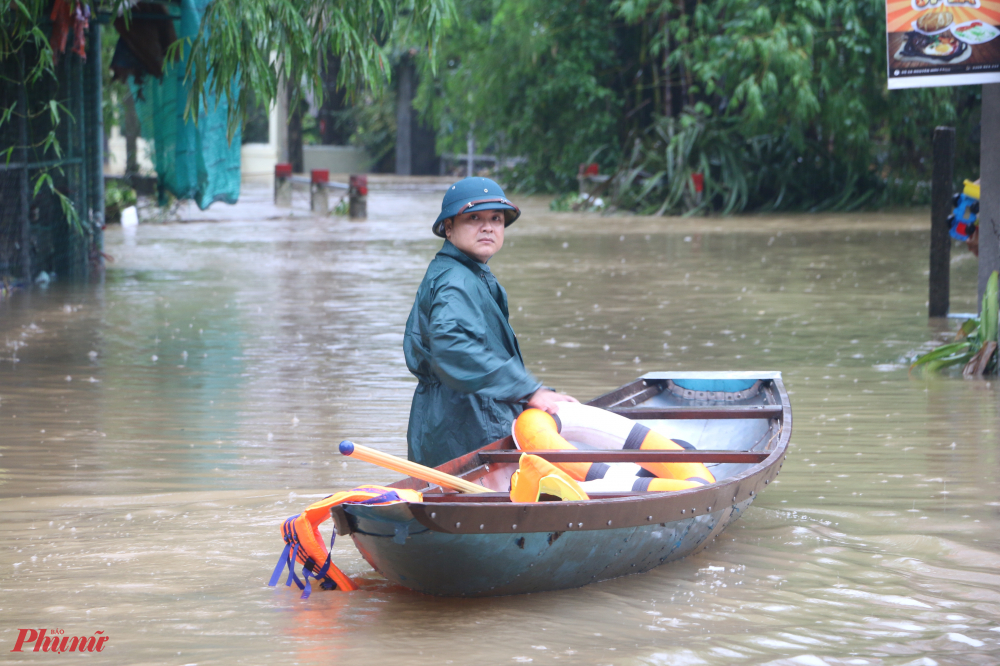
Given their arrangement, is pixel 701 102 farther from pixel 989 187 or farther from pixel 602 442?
pixel 602 442

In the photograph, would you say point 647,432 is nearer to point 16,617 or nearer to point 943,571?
point 943,571

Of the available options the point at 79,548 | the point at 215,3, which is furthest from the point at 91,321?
the point at 79,548

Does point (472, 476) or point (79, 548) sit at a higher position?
point (472, 476)

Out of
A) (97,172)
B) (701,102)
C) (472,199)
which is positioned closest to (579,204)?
(701,102)

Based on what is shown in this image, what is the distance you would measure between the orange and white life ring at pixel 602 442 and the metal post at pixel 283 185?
22537 millimetres

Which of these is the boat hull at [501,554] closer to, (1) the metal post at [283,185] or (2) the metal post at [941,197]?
(2) the metal post at [941,197]

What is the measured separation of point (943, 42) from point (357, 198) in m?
16.5

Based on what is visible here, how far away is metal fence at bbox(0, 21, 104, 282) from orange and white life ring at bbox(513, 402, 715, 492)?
7837 mm

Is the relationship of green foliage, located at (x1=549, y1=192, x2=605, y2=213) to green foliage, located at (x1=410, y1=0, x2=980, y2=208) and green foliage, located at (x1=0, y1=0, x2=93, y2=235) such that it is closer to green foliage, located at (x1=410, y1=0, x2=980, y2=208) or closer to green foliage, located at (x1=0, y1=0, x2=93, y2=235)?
green foliage, located at (x1=410, y1=0, x2=980, y2=208)

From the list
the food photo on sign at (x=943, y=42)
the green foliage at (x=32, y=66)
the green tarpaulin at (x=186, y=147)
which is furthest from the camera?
the green tarpaulin at (x=186, y=147)

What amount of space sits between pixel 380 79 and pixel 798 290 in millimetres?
5811

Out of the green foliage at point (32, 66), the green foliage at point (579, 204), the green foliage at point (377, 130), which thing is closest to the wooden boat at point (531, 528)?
the green foliage at point (32, 66)

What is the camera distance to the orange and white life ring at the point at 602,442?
477 centimetres

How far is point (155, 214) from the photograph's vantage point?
2323cm
